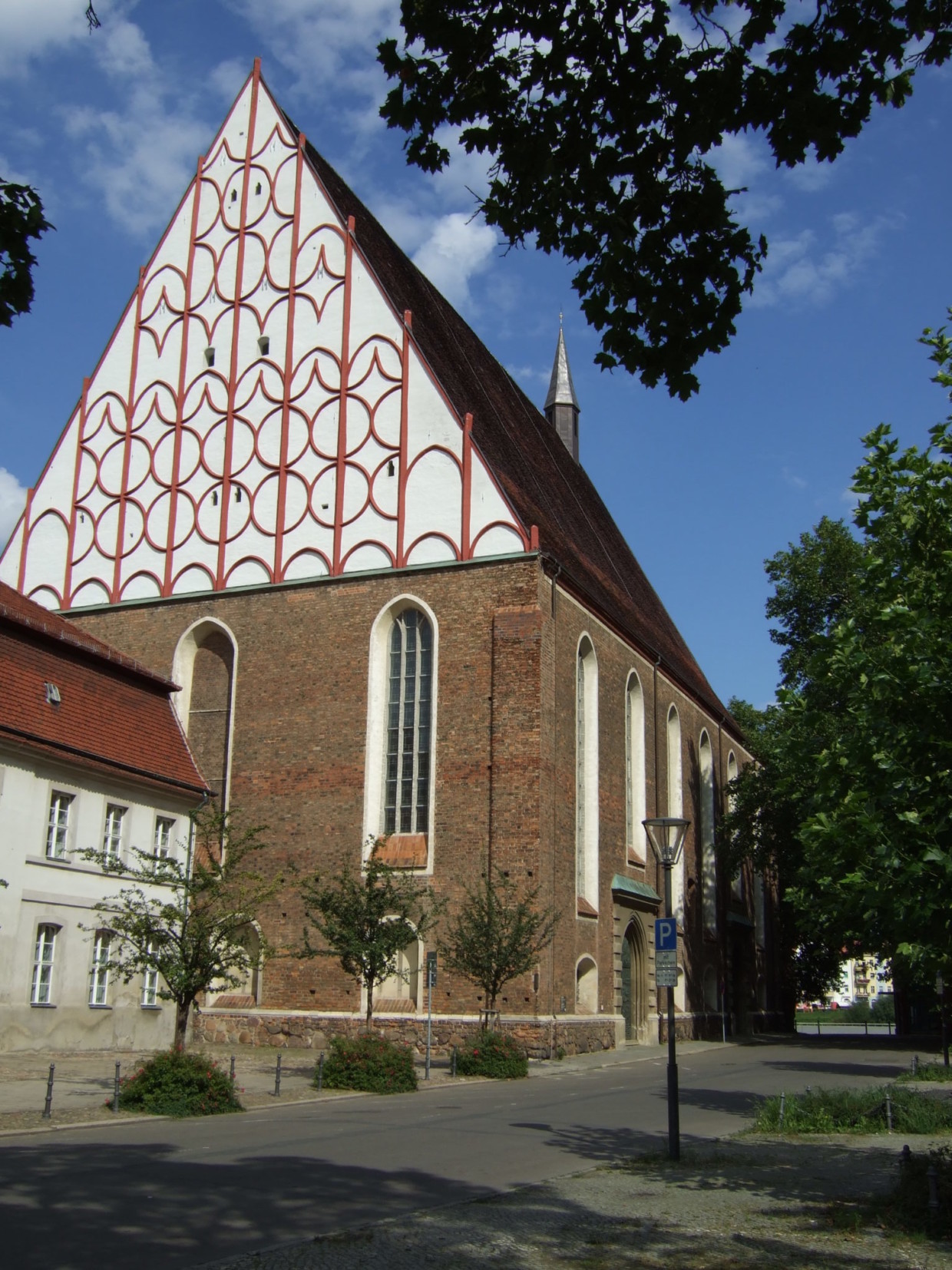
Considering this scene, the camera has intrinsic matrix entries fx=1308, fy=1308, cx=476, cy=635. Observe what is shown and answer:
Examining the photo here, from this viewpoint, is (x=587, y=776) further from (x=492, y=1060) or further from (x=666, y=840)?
(x=666, y=840)

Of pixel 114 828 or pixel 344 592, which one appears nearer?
pixel 114 828

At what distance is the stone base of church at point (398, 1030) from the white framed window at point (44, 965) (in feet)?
16.5

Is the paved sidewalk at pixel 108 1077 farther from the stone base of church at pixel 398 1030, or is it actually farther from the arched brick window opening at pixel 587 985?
the arched brick window opening at pixel 587 985

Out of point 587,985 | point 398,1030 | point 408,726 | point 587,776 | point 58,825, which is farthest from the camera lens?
point 587,776

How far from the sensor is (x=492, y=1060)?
20984mm

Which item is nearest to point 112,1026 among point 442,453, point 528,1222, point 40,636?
point 40,636

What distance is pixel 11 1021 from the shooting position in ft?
68.3

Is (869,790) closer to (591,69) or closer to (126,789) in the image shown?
(591,69)

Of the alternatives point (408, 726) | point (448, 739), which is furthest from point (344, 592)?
point (448, 739)

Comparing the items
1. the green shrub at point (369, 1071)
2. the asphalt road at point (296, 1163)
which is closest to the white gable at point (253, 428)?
the green shrub at point (369, 1071)

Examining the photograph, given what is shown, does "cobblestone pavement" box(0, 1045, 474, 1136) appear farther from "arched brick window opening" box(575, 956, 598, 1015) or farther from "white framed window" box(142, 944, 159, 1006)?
"arched brick window opening" box(575, 956, 598, 1015)

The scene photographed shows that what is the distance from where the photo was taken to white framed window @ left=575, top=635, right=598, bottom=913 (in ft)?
92.8

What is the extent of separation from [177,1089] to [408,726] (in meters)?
12.5

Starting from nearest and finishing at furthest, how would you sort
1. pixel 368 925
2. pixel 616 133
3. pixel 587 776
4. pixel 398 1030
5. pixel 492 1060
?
Result: pixel 616 133 → pixel 492 1060 → pixel 368 925 → pixel 398 1030 → pixel 587 776
